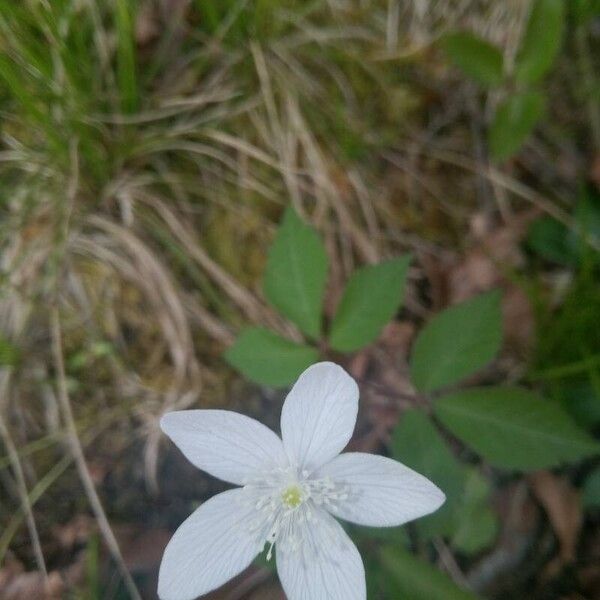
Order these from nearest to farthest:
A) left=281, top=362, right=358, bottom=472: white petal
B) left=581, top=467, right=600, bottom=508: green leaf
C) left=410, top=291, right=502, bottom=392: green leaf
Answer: left=281, top=362, right=358, bottom=472: white petal < left=410, top=291, right=502, bottom=392: green leaf < left=581, top=467, right=600, bottom=508: green leaf

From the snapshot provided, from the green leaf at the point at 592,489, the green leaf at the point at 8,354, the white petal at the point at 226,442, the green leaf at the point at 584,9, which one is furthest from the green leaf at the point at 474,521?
the green leaf at the point at 584,9

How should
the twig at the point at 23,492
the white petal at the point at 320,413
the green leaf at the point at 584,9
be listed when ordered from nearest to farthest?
the white petal at the point at 320,413 → the twig at the point at 23,492 → the green leaf at the point at 584,9

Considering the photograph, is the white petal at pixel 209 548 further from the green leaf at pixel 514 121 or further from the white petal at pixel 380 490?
the green leaf at pixel 514 121

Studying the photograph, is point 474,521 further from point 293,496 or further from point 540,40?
point 540,40

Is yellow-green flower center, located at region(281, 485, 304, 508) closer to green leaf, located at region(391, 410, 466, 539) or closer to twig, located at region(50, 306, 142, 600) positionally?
green leaf, located at region(391, 410, 466, 539)

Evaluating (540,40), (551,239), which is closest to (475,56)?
(540,40)

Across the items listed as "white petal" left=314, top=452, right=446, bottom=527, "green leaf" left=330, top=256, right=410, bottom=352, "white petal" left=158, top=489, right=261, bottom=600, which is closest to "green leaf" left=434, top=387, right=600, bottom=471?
"green leaf" left=330, top=256, right=410, bottom=352
